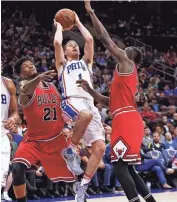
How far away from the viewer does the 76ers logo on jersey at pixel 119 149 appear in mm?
5441

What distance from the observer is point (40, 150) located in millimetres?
5793

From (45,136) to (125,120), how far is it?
0.94m

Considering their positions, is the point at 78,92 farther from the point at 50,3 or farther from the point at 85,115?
the point at 50,3

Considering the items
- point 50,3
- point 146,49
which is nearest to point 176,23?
point 146,49

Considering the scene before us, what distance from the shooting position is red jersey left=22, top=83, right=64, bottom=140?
575cm

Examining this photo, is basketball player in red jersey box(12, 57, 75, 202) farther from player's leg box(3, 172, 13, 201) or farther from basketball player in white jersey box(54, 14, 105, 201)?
player's leg box(3, 172, 13, 201)

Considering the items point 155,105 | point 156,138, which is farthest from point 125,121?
point 155,105

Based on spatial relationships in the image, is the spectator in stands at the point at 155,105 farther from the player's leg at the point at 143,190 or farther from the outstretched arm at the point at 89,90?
the player's leg at the point at 143,190

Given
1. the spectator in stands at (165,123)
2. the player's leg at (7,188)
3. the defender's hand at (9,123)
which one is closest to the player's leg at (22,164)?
the defender's hand at (9,123)

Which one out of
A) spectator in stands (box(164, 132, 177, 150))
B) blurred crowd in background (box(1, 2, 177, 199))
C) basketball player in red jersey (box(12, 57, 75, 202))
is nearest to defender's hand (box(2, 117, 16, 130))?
basketball player in red jersey (box(12, 57, 75, 202))

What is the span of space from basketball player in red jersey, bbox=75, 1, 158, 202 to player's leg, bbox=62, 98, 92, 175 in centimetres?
30

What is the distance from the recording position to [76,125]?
5.73 metres

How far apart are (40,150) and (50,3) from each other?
16510 millimetres

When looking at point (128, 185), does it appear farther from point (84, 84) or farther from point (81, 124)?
point (84, 84)
